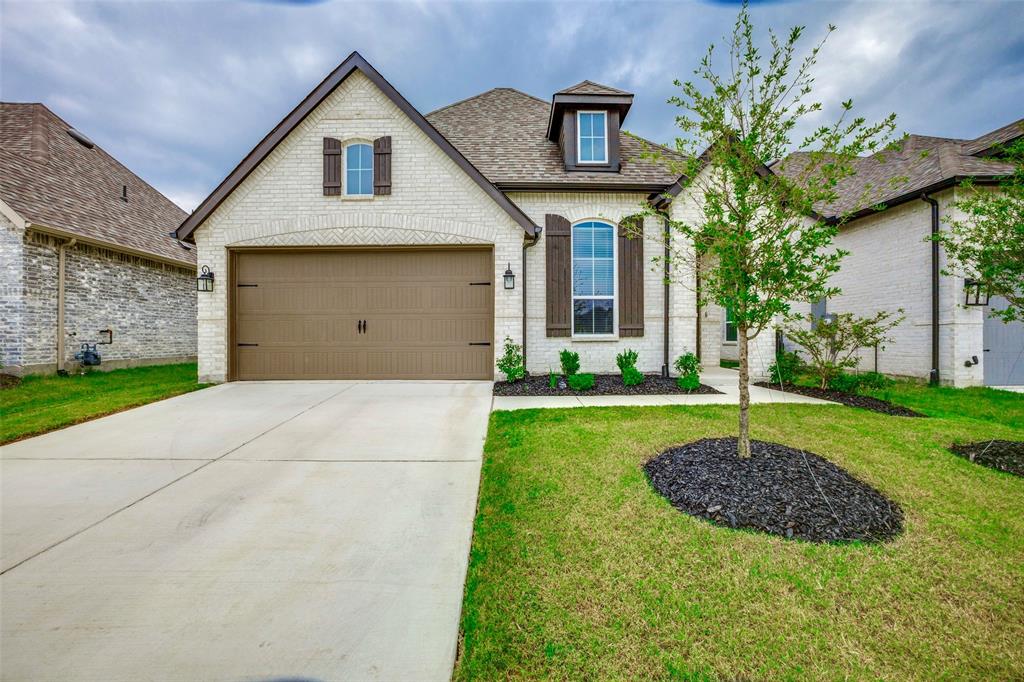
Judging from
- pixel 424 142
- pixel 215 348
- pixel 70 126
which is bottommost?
pixel 215 348

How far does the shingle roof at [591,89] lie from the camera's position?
9.45 m

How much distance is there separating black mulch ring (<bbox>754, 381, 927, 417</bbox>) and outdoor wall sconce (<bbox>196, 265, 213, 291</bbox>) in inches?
467

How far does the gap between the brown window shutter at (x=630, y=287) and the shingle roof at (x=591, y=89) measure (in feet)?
10.3

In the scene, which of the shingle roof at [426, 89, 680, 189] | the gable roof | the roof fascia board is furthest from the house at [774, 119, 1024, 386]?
the roof fascia board

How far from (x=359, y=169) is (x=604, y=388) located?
271 inches

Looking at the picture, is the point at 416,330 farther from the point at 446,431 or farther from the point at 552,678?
the point at 552,678

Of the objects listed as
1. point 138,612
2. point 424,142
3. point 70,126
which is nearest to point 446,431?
point 138,612

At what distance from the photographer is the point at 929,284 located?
8.98m

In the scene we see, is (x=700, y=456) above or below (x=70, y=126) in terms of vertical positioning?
below

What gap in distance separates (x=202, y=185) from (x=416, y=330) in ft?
99.2

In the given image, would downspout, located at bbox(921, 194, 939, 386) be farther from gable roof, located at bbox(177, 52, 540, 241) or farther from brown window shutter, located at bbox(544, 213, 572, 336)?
gable roof, located at bbox(177, 52, 540, 241)

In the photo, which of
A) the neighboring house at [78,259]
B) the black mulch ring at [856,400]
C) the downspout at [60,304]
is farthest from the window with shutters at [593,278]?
the downspout at [60,304]

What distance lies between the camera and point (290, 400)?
22.8 ft

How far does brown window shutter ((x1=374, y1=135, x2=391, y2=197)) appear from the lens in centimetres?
859
